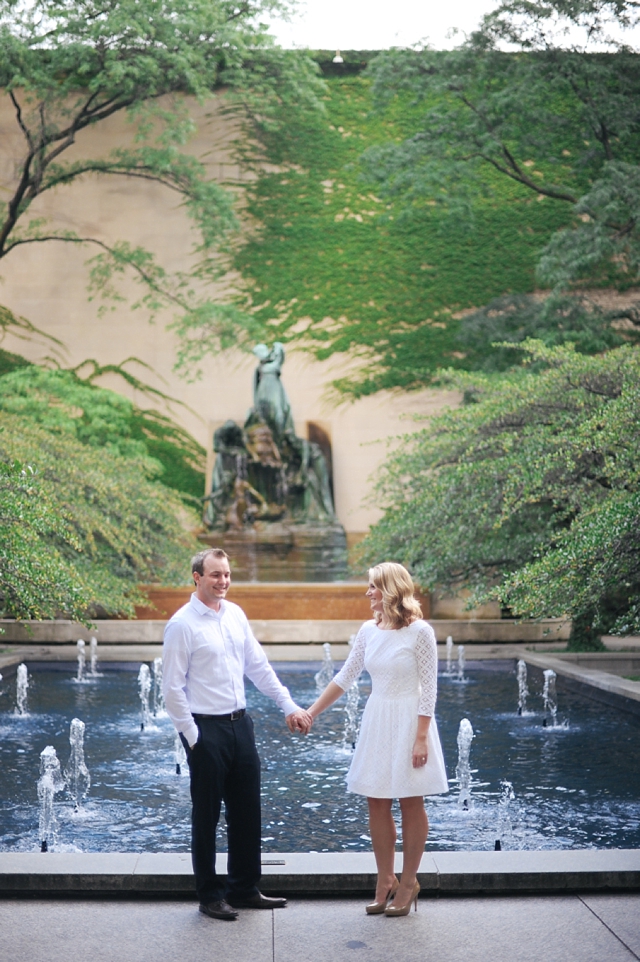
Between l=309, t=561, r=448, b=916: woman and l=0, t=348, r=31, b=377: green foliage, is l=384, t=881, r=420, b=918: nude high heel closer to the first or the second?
l=309, t=561, r=448, b=916: woman

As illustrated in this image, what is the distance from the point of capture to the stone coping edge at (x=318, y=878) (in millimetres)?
4793

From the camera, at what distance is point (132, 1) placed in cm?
2438

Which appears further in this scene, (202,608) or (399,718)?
(202,608)

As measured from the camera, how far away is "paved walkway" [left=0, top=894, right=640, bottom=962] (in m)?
4.09

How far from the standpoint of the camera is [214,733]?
4.64 metres

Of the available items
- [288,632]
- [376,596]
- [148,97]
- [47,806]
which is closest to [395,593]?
[376,596]

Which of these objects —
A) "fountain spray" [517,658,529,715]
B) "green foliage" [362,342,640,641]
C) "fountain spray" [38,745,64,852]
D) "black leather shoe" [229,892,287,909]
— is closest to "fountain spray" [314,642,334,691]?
"green foliage" [362,342,640,641]

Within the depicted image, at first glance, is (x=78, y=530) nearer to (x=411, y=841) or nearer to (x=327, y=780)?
(x=327, y=780)

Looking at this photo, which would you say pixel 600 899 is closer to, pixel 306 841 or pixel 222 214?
pixel 306 841

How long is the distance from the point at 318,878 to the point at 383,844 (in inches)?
17.4

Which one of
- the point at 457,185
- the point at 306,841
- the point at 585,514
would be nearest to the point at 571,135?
the point at 457,185

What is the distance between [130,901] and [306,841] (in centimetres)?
A: 169

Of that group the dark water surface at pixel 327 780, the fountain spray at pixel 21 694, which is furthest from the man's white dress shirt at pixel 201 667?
the fountain spray at pixel 21 694

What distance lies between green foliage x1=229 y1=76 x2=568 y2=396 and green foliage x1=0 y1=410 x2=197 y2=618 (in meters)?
8.97
